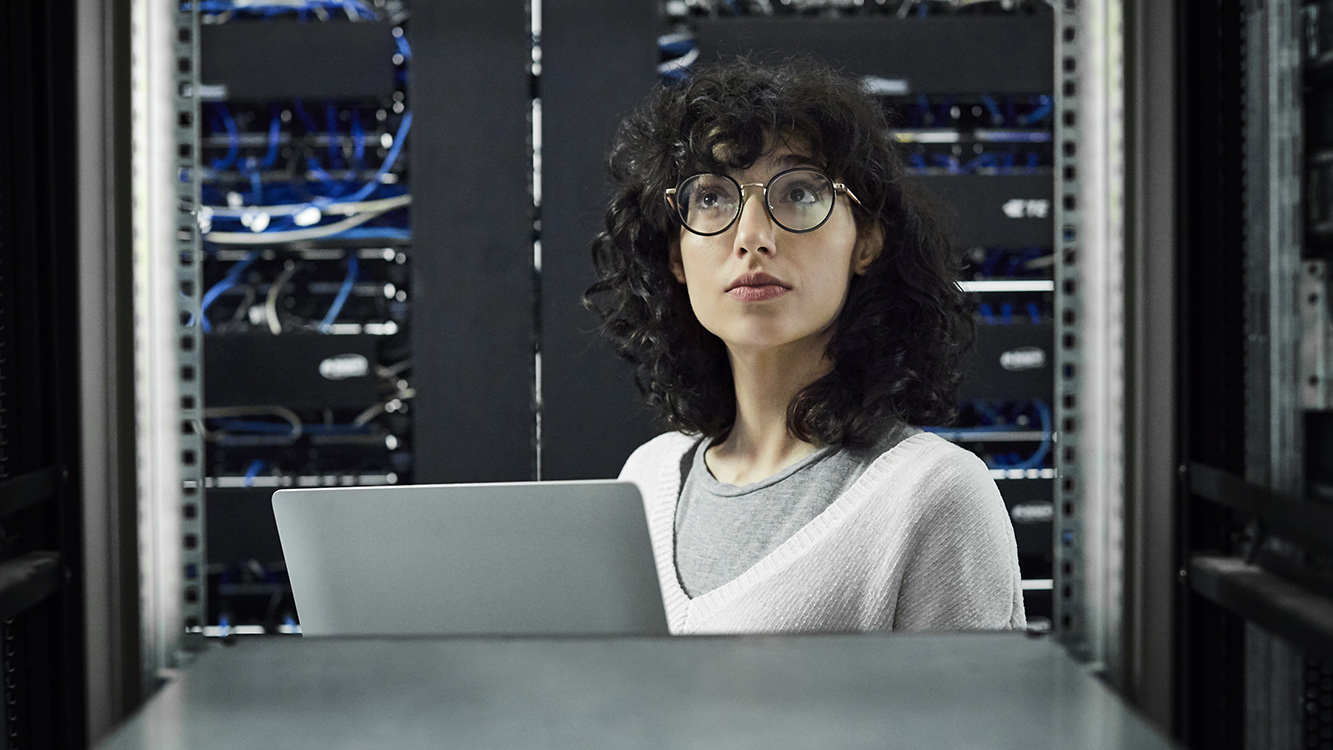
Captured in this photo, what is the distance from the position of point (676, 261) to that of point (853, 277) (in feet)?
0.75

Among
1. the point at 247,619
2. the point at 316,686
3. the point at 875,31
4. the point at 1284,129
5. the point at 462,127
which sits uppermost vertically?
the point at 875,31

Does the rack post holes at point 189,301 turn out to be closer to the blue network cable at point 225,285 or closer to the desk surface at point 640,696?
the blue network cable at point 225,285

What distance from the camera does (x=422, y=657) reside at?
0.25 metres

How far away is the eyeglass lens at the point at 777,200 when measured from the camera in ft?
3.66

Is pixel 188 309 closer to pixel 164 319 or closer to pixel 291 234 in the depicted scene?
pixel 164 319

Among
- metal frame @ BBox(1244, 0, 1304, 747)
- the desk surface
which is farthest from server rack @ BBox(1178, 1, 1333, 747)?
the desk surface

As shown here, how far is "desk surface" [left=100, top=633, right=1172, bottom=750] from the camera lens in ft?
0.68

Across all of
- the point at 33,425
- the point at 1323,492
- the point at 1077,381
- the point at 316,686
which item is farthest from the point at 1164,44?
the point at 33,425

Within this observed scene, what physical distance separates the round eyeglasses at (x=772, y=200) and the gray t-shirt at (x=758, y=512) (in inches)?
10.1

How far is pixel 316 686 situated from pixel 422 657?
3cm

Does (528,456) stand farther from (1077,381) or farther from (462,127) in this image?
(1077,381)

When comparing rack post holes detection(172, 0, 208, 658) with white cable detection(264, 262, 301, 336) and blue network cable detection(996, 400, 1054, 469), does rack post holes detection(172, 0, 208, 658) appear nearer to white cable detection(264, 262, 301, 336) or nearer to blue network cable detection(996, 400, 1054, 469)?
white cable detection(264, 262, 301, 336)

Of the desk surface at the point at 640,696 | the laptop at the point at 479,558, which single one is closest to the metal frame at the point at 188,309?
the laptop at the point at 479,558

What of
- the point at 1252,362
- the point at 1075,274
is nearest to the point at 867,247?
the point at 1075,274
